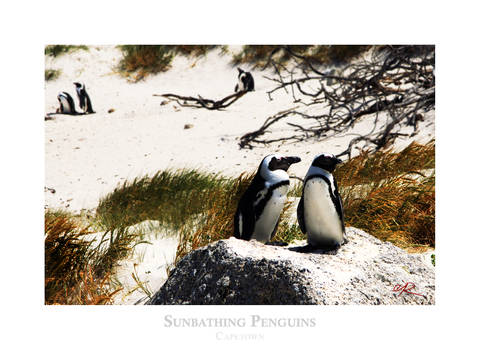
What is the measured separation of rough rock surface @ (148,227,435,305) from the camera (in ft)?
8.99

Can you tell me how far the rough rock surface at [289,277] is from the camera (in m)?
2.74

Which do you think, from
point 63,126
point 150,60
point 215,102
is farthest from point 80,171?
point 150,60

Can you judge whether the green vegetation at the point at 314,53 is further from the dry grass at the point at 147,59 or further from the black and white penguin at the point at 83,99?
the black and white penguin at the point at 83,99

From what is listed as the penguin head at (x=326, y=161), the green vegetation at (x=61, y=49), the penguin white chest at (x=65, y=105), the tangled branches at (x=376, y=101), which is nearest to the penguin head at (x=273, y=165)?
the penguin head at (x=326, y=161)

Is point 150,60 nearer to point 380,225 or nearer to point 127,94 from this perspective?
point 127,94

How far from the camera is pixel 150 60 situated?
854 cm

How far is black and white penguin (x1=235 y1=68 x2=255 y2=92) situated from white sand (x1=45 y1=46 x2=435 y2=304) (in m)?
0.14

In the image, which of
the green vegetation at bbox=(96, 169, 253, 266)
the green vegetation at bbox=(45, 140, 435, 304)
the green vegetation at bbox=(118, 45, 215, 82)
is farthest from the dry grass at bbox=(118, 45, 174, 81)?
the green vegetation at bbox=(45, 140, 435, 304)

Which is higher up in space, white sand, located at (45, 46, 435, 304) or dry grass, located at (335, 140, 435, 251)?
white sand, located at (45, 46, 435, 304)

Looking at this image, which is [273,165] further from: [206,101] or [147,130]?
[206,101]

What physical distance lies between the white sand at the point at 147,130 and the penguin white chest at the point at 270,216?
1.17 meters

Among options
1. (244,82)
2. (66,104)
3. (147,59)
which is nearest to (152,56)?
(147,59)

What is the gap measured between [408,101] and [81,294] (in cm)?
435

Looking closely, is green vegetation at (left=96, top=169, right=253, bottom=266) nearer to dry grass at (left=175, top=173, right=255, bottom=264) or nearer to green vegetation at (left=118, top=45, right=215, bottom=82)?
dry grass at (left=175, top=173, right=255, bottom=264)
